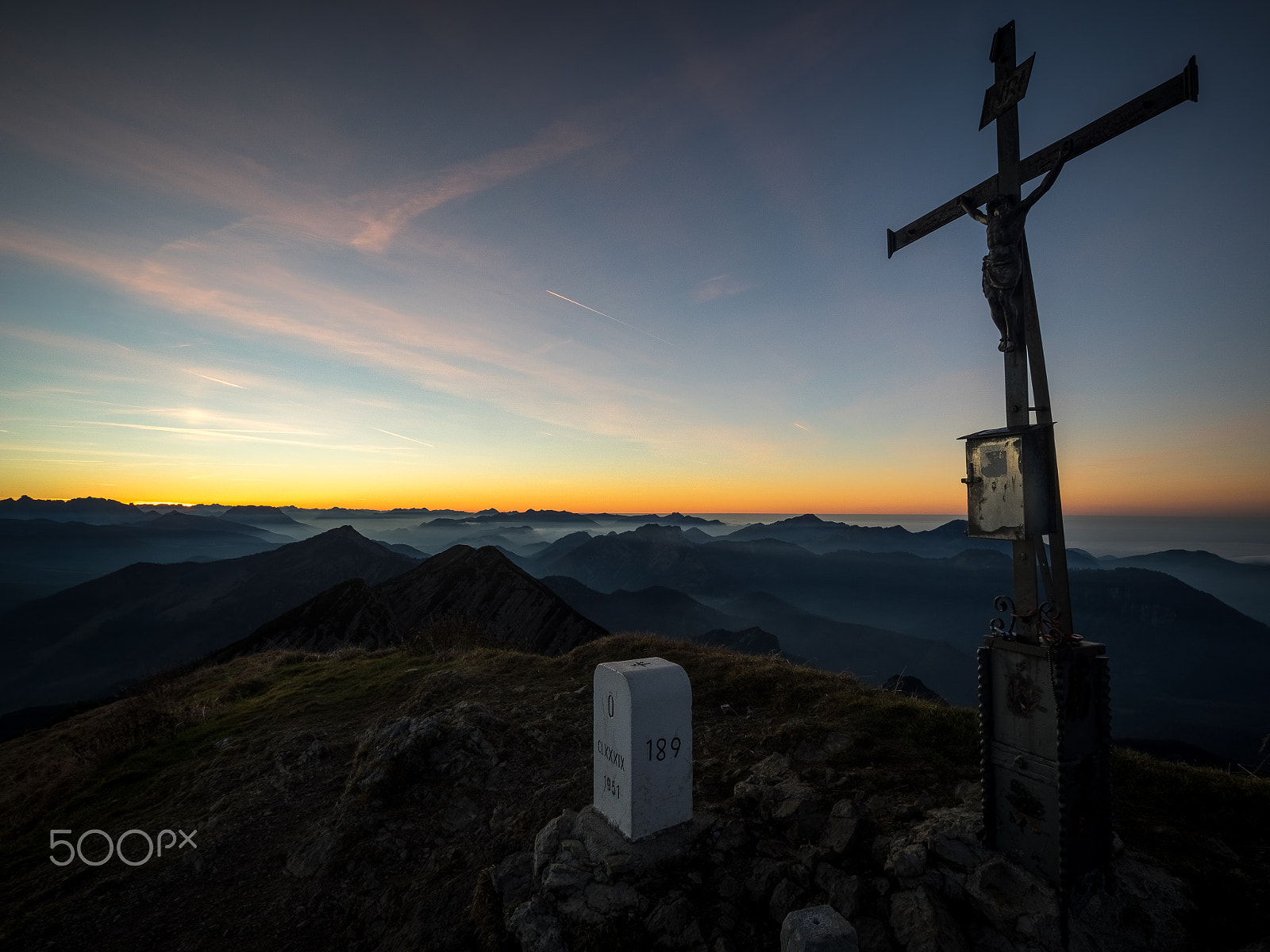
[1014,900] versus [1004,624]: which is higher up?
[1004,624]

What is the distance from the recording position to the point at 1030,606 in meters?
4.83

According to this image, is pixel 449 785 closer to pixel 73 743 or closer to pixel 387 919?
pixel 387 919

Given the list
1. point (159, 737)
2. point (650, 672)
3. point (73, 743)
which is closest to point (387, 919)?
point (650, 672)

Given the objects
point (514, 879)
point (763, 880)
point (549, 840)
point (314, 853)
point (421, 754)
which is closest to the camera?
point (763, 880)

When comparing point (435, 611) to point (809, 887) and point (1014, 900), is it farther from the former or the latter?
point (1014, 900)

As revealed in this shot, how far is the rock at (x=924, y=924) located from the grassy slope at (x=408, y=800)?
0.92m

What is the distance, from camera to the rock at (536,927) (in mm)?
5000

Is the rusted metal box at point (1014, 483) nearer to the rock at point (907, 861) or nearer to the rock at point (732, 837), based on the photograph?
the rock at point (907, 861)

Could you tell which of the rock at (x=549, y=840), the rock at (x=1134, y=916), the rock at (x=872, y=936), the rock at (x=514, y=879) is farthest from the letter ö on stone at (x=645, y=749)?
the rock at (x=1134, y=916)

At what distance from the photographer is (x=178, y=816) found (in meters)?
8.75

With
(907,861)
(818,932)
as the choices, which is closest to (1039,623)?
(907,861)

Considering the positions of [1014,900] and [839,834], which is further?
[839,834]
